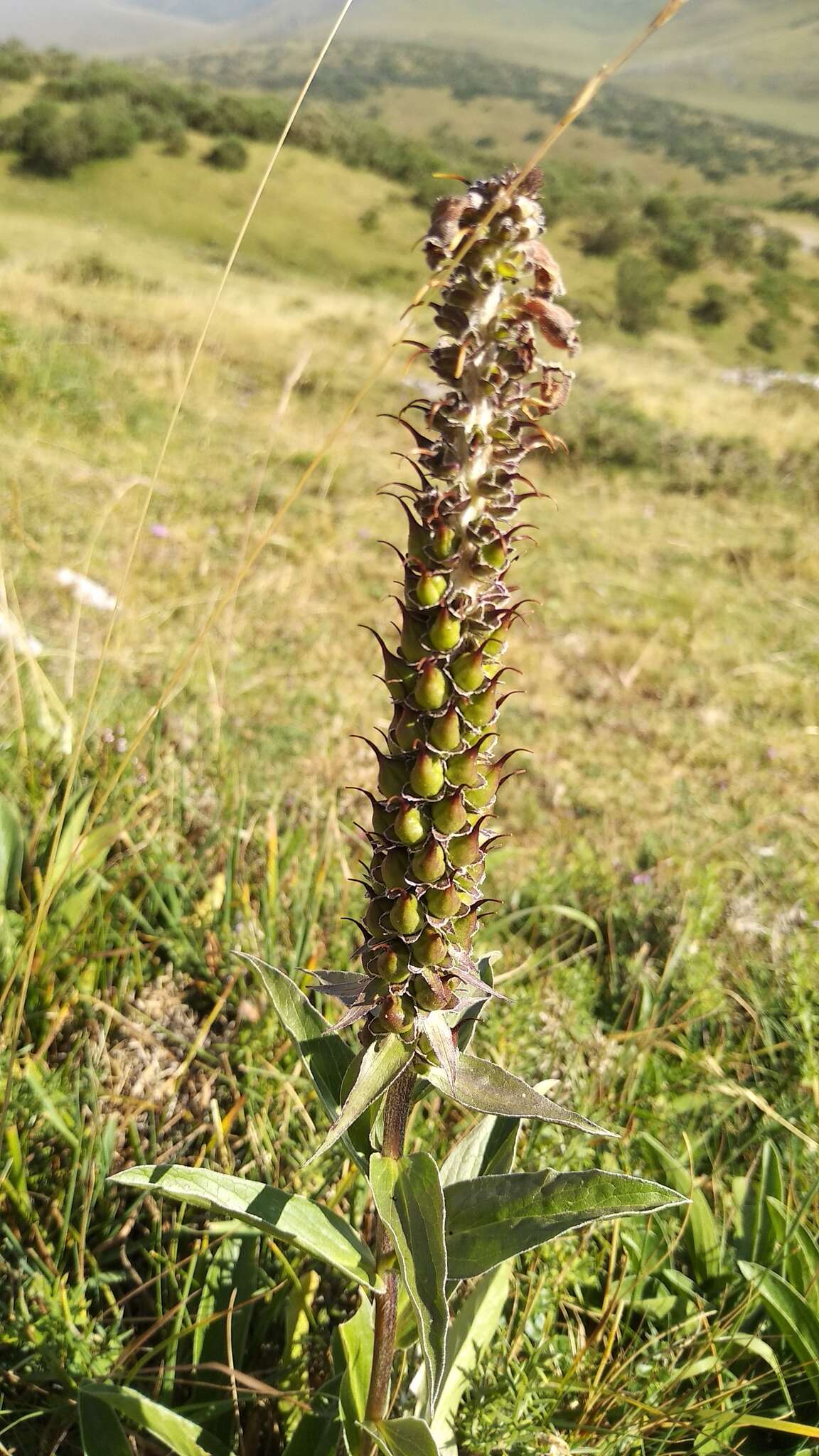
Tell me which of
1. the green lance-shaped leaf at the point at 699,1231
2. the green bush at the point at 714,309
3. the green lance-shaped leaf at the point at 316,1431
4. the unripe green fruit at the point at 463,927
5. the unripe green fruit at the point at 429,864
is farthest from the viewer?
the green bush at the point at 714,309

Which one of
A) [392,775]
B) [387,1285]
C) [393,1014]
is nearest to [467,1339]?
[387,1285]

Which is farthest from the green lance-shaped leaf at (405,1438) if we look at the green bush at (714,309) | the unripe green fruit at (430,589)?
the green bush at (714,309)

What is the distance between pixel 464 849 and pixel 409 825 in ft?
0.34

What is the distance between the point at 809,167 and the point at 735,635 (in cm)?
10938

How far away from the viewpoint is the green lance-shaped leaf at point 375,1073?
Answer: 4.37 feet

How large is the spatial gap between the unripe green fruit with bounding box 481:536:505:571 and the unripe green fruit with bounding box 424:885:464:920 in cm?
48

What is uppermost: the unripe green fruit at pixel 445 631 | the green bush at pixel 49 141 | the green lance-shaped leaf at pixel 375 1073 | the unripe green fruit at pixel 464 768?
the green bush at pixel 49 141

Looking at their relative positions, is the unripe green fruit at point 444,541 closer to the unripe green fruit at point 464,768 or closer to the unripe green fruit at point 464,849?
the unripe green fruit at point 464,768

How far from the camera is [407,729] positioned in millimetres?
1268

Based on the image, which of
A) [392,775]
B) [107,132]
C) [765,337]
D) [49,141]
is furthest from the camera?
[107,132]

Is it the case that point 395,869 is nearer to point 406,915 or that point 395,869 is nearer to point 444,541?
point 406,915

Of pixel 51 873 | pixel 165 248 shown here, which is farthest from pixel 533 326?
pixel 165 248

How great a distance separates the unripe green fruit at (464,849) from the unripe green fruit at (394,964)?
166 millimetres

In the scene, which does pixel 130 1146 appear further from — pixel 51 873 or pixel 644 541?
pixel 644 541
